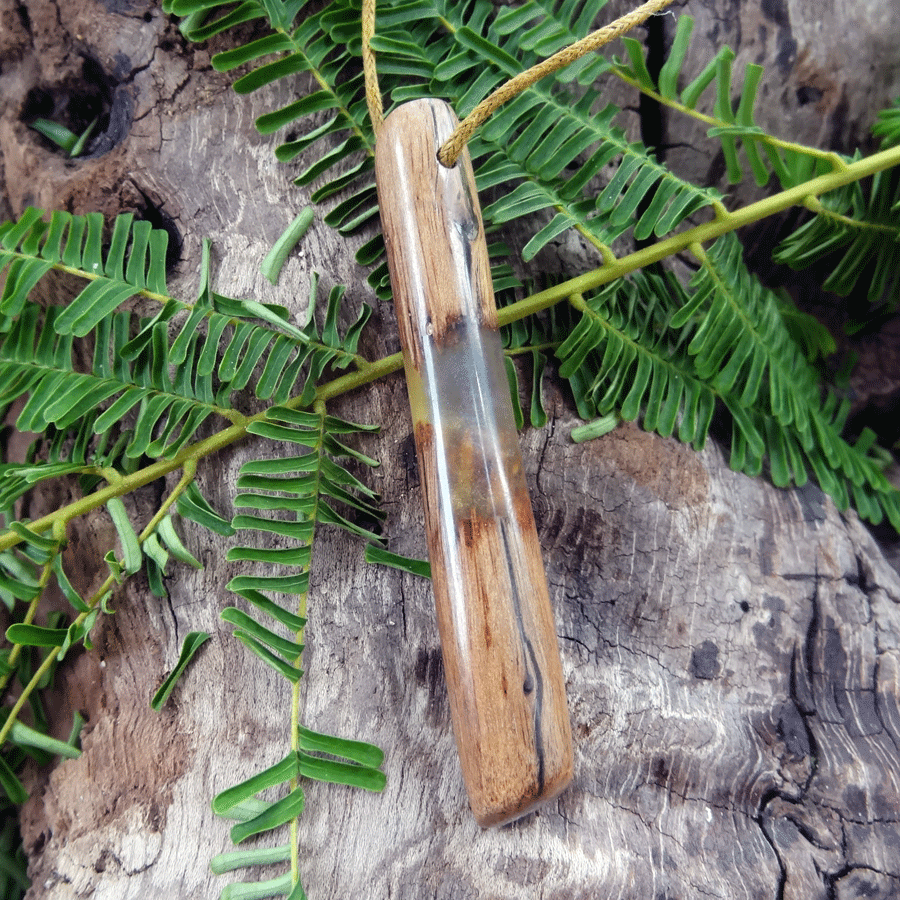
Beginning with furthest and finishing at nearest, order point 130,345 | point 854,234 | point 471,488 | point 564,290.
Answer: point 854,234 < point 564,290 < point 130,345 < point 471,488

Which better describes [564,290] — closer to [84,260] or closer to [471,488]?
[471,488]

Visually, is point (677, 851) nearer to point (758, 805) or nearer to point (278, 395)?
point (758, 805)

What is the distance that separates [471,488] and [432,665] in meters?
0.33

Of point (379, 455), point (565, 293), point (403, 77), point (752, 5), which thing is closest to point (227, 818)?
point (379, 455)

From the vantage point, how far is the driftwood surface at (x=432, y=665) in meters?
1.02

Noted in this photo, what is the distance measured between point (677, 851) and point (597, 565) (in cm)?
42

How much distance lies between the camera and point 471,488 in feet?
3.13

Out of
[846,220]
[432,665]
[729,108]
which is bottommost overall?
[432,665]

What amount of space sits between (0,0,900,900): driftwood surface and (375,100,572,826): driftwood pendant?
17cm

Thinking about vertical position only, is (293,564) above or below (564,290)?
below

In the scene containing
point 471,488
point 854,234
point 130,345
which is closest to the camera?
point 471,488

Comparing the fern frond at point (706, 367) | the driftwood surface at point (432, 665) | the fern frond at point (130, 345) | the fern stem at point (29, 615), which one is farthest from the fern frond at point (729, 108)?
the fern stem at point (29, 615)

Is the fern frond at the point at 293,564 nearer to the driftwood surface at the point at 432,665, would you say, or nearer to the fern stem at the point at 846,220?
the driftwood surface at the point at 432,665

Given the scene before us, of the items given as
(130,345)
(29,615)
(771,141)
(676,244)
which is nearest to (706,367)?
(676,244)
